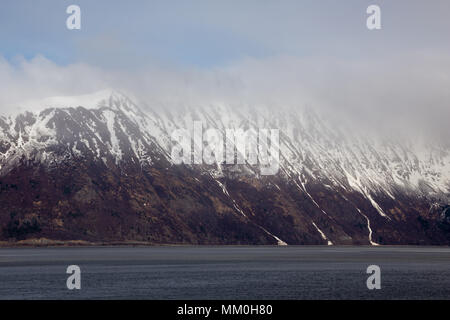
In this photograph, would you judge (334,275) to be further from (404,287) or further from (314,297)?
(314,297)

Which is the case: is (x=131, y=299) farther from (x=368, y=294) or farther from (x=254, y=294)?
(x=368, y=294)

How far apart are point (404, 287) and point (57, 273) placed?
7566 centimetres

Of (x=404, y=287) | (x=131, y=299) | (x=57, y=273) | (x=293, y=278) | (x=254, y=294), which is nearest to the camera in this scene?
(x=131, y=299)

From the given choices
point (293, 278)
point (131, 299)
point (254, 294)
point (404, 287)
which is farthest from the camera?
point (293, 278)
